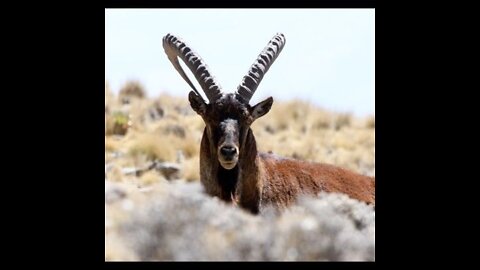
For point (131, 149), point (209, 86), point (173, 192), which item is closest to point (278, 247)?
point (173, 192)

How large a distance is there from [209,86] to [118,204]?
368cm

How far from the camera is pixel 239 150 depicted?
9.90 m

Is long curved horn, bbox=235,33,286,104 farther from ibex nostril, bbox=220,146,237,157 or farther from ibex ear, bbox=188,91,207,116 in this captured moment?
ibex nostril, bbox=220,146,237,157

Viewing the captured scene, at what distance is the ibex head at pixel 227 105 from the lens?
9555 millimetres

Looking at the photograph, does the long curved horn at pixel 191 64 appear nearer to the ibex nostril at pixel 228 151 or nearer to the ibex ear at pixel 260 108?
the ibex ear at pixel 260 108

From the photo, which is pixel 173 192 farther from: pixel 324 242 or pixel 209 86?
pixel 209 86

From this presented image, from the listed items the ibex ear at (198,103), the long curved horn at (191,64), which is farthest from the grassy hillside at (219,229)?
the long curved horn at (191,64)

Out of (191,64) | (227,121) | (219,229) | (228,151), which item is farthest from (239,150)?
(219,229)

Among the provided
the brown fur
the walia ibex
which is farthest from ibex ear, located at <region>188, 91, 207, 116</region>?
the brown fur

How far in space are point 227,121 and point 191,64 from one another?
138cm

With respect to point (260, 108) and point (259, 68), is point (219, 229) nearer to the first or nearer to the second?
point (260, 108)

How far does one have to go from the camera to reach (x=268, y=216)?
994cm

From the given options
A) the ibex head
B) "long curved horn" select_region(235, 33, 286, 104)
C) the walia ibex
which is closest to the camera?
the ibex head

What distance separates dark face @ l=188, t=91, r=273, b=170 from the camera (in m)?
9.45
